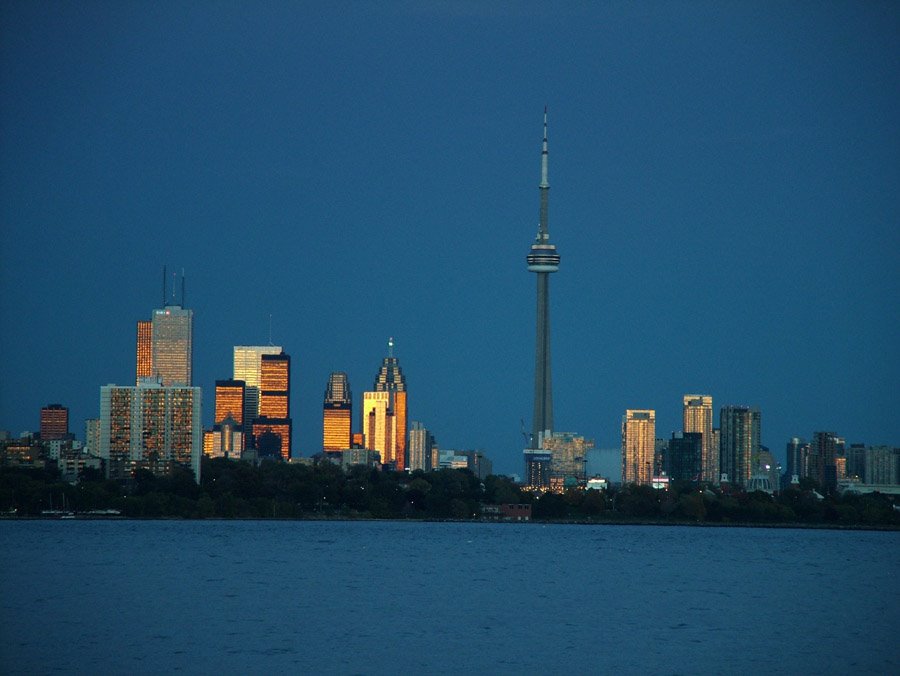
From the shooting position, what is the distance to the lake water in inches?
2623

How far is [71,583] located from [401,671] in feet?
142

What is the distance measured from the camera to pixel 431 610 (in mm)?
87438

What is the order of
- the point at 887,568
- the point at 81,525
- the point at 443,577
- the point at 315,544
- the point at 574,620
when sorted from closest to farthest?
the point at 574,620
the point at 443,577
the point at 887,568
the point at 315,544
the point at 81,525

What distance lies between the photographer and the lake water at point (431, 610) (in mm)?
66625

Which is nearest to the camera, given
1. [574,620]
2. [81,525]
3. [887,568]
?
[574,620]

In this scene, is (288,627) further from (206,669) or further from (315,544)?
(315,544)

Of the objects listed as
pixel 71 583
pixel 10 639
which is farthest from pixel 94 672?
pixel 71 583

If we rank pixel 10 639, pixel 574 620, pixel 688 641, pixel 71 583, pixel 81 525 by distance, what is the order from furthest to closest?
1. pixel 81 525
2. pixel 71 583
3. pixel 574 620
4. pixel 688 641
5. pixel 10 639

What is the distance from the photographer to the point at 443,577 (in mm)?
113312

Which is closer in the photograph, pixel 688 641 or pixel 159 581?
pixel 688 641

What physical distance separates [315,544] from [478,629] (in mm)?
78931

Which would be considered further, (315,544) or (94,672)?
(315,544)

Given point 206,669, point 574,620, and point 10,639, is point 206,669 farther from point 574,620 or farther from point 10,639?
point 574,620

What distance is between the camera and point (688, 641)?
75000 millimetres
